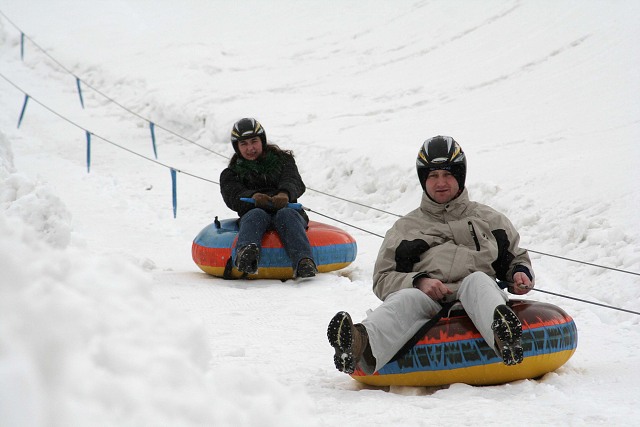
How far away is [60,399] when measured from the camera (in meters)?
1.09

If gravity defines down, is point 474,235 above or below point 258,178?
below

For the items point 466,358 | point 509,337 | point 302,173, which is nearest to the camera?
point 509,337

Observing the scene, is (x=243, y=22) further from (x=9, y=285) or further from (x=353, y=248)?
(x=9, y=285)

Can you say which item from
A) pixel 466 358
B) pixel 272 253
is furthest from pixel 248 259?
pixel 466 358

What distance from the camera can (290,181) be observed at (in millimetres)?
5836

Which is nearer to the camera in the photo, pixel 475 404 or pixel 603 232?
pixel 475 404

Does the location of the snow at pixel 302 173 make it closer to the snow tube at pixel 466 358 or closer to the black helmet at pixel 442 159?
the snow tube at pixel 466 358

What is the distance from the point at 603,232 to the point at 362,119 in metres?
6.60

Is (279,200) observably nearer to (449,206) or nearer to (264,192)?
(264,192)

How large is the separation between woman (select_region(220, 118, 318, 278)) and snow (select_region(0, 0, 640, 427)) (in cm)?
31

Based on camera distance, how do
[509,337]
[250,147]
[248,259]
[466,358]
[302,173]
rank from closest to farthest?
1. [509,337]
2. [466,358]
3. [248,259]
4. [250,147]
5. [302,173]

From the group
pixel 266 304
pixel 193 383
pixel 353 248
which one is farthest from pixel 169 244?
pixel 193 383

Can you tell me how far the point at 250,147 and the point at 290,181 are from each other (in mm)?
398

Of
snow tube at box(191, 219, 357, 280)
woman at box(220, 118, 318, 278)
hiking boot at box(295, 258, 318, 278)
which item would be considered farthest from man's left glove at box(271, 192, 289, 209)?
hiking boot at box(295, 258, 318, 278)
